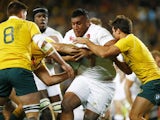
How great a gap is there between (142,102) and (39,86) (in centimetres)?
205

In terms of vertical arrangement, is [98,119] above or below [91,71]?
below

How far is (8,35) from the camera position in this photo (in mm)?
8227

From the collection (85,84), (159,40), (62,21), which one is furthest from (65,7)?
(85,84)

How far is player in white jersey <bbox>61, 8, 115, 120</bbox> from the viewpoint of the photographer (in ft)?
28.8

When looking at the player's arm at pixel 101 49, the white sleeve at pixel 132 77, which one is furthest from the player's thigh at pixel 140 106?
the white sleeve at pixel 132 77

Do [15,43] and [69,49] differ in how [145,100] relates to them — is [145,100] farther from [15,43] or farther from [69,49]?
[15,43]

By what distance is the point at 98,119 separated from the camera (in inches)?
363

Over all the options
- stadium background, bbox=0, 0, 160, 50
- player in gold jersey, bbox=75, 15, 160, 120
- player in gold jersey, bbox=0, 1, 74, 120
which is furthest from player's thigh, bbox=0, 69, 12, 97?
stadium background, bbox=0, 0, 160, 50

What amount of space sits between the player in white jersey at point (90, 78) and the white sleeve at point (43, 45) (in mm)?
670

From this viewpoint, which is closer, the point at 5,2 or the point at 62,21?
the point at 5,2

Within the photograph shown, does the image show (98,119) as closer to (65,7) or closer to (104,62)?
(104,62)

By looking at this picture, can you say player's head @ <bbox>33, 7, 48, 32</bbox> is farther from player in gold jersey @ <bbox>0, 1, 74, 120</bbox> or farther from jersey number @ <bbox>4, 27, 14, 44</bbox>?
jersey number @ <bbox>4, 27, 14, 44</bbox>

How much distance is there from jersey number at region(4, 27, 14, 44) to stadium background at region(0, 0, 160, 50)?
10046mm

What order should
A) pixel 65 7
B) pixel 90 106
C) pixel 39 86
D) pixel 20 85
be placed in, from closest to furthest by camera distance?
pixel 20 85, pixel 90 106, pixel 39 86, pixel 65 7
